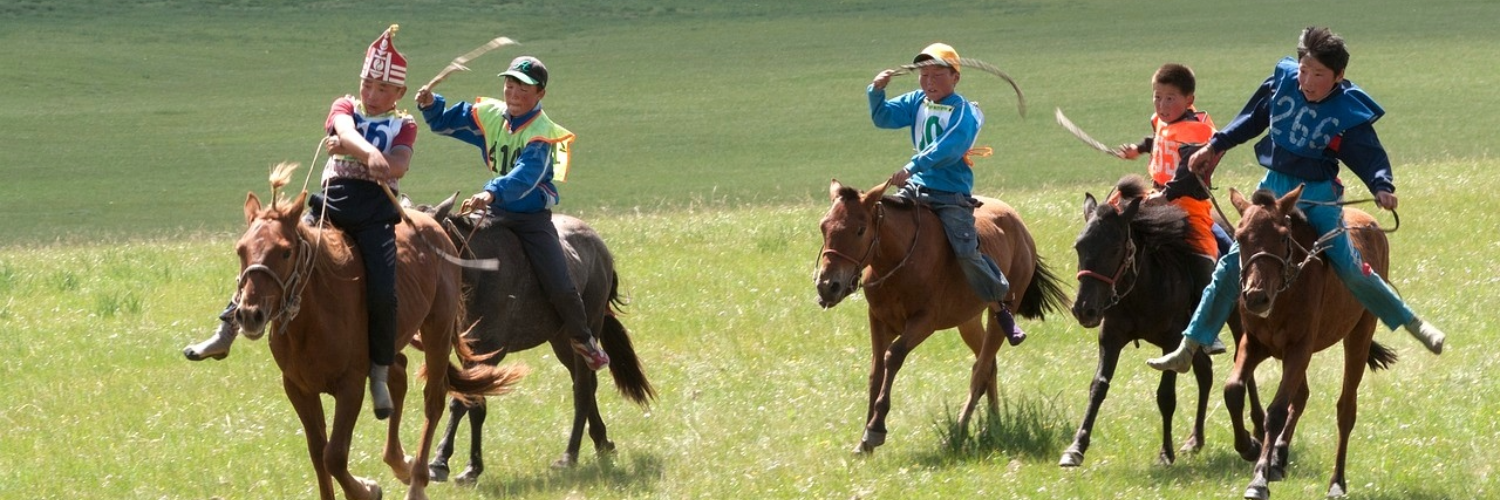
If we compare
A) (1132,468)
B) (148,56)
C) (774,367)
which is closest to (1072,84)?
(148,56)

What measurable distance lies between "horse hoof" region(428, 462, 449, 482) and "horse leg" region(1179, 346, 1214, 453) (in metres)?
3.78

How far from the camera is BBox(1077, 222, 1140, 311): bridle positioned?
9.19 meters

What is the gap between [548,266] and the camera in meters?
9.87

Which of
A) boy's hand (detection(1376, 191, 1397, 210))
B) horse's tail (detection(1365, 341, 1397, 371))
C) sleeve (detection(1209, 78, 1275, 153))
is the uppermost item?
sleeve (detection(1209, 78, 1275, 153))

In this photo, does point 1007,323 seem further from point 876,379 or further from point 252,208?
point 252,208

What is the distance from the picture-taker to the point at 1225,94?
43.4 m

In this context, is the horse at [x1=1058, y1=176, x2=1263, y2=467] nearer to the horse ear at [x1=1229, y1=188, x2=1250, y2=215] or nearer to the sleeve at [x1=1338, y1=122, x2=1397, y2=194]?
the horse ear at [x1=1229, y1=188, x2=1250, y2=215]

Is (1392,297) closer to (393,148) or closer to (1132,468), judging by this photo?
(1132,468)

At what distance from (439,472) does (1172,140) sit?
168 inches

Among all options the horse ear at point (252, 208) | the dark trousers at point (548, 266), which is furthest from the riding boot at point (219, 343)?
the dark trousers at point (548, 266)

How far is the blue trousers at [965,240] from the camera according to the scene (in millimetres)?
9992

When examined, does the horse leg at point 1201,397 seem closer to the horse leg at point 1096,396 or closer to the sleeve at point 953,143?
the horse leg at point 1096,396

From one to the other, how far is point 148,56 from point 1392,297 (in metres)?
51.4

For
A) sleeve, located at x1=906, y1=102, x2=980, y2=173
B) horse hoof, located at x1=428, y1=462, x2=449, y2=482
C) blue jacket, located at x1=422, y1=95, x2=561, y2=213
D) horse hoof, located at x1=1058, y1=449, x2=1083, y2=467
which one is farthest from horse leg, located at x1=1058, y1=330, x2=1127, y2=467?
horse hoof, located at x1=428, y1=462, x2=449, y2=482
